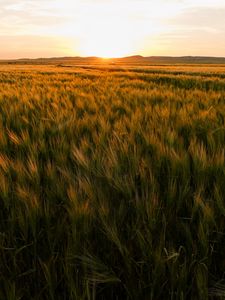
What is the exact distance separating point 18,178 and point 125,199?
0.44 m

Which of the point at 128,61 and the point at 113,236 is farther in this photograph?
the point at 128,61

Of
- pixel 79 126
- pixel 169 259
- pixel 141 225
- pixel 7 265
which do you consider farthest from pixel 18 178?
pixel 79 126

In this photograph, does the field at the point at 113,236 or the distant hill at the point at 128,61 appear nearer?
the field at the point at 113,236

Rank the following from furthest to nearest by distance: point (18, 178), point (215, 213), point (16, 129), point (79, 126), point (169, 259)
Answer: point (16, 129)
point (79, 126)
point (18, 178)
point (215, 213)
point (169, 259)

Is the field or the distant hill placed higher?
the distant hill

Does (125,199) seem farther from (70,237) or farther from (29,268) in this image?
(29,268)

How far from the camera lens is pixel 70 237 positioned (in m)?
0.95

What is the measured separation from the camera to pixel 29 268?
0.93m

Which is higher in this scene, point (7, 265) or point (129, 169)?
point (129, 169)

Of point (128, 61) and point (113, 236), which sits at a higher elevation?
point (128, 61)

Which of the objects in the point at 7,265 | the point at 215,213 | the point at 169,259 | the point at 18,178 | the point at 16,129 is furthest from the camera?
the point at 16,129

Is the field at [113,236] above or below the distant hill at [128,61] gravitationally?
below

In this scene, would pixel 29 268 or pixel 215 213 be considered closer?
pixel 29 268

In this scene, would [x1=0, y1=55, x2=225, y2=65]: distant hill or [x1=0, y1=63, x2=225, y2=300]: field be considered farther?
[x1=0, y1=55, x2=225, y2=65]: distant hill
